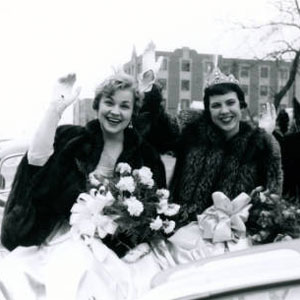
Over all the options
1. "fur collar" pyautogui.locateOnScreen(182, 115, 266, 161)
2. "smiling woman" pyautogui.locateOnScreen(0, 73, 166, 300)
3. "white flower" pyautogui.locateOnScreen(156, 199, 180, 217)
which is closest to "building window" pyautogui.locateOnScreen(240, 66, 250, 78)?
"fur collar" pyautogui.locateOnScreen(182, 115, 266, 161)

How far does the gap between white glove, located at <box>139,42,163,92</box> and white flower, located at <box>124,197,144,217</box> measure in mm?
912

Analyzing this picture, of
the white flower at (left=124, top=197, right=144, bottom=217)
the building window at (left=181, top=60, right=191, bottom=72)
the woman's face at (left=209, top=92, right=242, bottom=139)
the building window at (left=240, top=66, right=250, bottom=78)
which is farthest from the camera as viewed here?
the building window at (left=240, top=66, right=250, bottom=78)

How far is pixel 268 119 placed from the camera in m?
4.62

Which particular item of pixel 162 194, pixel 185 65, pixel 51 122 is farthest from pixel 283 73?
pixel 51 122

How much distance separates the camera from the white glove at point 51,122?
3.60 m

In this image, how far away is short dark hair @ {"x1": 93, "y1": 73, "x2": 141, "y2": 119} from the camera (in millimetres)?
3842

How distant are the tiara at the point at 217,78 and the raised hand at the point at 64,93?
3.12 ft

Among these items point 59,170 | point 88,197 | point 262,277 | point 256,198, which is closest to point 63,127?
point 59,170

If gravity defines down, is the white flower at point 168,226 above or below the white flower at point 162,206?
below

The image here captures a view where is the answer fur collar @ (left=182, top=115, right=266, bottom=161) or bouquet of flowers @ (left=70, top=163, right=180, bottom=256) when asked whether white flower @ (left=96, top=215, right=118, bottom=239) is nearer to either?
bouquet of flowers @ (left=70, top=163, right=180, bottom=256)

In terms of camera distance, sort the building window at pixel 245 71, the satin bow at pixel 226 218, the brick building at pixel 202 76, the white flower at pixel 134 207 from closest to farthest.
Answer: the white flower at pixel 134 207 < the satin bow at pixel 226 218 < the brick building at pixel 202 76 < the building window at pixel 245 71

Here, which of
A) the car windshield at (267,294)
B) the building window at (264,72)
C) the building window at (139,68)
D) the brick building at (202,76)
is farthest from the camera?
the building window at (264,72)

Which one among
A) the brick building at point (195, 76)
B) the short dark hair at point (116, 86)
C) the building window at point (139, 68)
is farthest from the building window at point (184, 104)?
the short dark hair at point (116, 86)

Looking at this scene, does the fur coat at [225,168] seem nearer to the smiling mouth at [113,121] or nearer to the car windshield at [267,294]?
the smiling mouth at [113,121]
